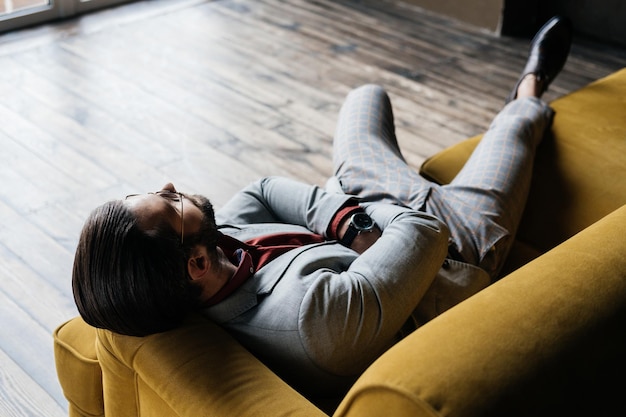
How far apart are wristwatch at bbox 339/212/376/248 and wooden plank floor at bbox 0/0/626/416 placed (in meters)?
0.74

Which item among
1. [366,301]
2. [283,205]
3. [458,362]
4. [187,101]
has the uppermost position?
[458,362]

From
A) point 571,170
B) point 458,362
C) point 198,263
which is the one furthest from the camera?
point 571,170

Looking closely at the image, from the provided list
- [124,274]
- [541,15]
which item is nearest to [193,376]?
[124,274]

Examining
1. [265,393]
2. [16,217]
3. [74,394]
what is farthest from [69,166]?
[265,393]

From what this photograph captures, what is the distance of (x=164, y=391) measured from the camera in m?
1.08

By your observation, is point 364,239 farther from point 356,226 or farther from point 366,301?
point 366,301

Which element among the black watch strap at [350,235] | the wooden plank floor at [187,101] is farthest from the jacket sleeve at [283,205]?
the wooden plank floor at [187,101]

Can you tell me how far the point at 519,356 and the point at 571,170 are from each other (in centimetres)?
115

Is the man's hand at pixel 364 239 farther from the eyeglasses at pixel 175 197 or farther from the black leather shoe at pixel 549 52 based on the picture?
the black leather shoe at pixel 549 52

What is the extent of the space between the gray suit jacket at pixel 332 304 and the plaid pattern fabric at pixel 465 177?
0.89 ft

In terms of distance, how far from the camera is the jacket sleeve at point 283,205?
156 cm

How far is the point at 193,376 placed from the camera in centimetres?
106

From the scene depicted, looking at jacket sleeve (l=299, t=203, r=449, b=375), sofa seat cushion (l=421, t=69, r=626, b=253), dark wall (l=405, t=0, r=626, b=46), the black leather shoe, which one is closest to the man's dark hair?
jacket sleeve (l=299, t=203, r=449, b=375)

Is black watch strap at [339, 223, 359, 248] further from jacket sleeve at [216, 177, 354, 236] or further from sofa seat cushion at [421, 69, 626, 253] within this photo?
sofa seat cushion at [421, 69, 626, 253]
